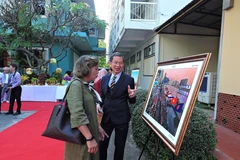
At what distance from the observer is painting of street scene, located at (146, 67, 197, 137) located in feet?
5.20

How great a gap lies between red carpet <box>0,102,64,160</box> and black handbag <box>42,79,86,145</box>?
1819 millimetres

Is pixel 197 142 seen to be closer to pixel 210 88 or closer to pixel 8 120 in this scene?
pixel 8 120

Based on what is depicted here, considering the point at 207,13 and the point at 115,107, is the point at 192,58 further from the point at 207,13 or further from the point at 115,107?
the point at 207,13

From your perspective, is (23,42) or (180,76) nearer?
(180,76)

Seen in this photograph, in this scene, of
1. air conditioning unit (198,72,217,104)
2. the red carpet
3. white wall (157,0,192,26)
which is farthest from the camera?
white wall (157,0,192,26)

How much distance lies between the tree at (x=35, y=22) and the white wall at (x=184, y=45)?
4728mm

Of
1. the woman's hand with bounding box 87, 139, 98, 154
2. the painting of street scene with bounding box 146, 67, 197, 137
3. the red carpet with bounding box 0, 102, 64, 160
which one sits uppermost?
the painting of street scene with bounding box 146, 67, 197, 137

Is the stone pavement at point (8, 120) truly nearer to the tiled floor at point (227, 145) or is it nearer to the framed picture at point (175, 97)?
the framed picture at point (175, 97)

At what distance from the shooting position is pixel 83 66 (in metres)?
1.70

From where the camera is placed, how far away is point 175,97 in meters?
1.74

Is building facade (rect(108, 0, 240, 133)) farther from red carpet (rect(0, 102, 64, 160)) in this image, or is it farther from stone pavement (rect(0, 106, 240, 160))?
red carpet (rect(0, 102, 64, 160))

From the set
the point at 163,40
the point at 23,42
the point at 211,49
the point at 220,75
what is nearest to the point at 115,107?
the point at 220,75

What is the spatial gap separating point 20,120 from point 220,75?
574 cm

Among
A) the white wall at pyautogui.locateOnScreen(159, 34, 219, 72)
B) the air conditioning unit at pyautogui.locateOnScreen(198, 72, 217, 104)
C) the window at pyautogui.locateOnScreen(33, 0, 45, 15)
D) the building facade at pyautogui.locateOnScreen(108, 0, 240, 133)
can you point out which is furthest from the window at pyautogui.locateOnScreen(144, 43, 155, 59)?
the window at pyautogui.locateOnScreen(33, 0, 45, 15)
